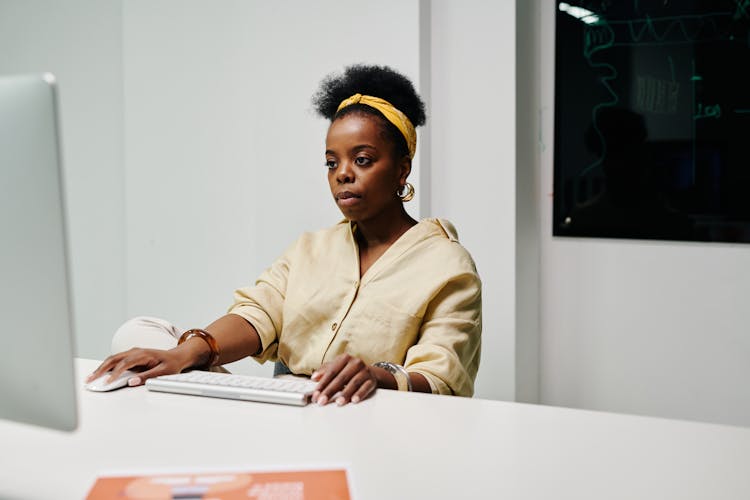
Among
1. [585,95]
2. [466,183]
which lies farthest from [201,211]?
[585,95]

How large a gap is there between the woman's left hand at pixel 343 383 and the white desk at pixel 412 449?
0.9 inches

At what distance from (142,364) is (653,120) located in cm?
188

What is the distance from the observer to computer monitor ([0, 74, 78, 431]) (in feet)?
2.10

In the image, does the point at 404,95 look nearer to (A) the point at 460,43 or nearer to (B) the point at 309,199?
(A) the point at 460,43

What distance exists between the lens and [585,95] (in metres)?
2.48

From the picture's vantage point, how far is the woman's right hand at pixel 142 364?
1.16 meters

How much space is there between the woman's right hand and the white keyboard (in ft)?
0.11

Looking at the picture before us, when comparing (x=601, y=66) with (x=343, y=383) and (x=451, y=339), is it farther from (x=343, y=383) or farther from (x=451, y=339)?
(x=343, y=383)

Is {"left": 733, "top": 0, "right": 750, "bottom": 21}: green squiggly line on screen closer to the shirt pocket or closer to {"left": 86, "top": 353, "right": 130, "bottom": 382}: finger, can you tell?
the shirt pocket

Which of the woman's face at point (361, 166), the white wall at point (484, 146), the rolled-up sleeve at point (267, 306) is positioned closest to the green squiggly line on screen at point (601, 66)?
the white wall at point (484, 146)

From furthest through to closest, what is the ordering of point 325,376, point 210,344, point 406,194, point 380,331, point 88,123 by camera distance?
point 88,123, point 406,194, point 380,331, point 210,344, point 325,376

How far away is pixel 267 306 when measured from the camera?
1688 millimetres

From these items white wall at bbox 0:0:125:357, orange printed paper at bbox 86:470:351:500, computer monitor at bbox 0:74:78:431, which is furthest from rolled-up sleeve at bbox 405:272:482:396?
white wall at bbox 0:0:125:357

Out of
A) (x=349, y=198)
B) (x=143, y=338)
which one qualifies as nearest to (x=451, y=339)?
(x=349, y=198)
